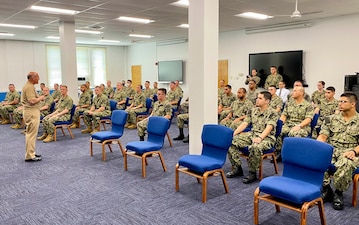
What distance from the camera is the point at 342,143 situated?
357 cm

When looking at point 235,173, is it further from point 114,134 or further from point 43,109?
point 43,109

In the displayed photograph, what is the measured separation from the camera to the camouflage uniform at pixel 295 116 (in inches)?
187

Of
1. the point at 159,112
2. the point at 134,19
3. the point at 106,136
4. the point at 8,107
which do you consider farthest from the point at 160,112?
the point at 8,107

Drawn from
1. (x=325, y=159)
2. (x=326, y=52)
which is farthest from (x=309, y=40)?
(x=325, y=159)

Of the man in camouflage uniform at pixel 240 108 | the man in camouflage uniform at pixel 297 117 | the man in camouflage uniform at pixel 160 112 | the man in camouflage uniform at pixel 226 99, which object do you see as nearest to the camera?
the man in camouflage uniform at pixel 297 117

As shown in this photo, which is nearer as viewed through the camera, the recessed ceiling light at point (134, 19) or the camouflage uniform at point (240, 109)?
the camouflage uniform at point (240, 109)

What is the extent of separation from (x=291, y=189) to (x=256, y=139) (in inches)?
55.9

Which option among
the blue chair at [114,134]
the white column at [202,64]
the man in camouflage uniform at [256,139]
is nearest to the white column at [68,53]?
the blue chair at [114,134]

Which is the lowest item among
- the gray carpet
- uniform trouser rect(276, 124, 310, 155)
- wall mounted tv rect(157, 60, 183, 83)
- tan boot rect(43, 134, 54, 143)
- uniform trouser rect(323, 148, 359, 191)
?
the gray carpet

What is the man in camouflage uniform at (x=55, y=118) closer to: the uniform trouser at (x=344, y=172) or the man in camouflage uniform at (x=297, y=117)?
the man in camouflage uniform at (x=297, y=117)

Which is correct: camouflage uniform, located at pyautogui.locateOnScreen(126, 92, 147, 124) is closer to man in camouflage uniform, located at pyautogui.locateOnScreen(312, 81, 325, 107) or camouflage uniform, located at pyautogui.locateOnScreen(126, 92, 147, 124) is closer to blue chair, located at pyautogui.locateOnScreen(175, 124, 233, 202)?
man in camouflage uniform, located at pyautogui.locateOnScreen(312, 81, 325, 107)

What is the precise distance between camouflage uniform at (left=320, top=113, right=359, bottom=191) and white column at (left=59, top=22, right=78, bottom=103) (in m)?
7.23

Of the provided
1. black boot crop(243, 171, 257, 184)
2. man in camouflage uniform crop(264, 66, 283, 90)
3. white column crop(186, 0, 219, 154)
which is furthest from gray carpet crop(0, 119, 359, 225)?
man in camouflage uniform crop(264, 66, 283, 90)

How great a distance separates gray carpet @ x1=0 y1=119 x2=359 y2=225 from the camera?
3.18 metres
